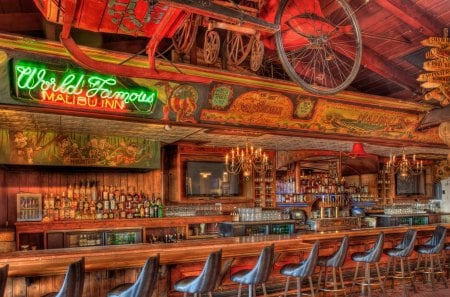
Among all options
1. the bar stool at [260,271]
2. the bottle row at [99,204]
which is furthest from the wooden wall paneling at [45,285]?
the bottle row at [99,204]

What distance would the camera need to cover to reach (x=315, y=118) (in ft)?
24.9

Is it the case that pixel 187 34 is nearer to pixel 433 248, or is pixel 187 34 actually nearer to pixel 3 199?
pixel 3 199

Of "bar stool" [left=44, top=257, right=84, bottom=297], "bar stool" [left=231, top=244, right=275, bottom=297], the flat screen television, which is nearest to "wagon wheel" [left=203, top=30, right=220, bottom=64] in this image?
"bar stool" [left=231, top=244, right=275, bottom=297]

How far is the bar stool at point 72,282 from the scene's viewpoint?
11.3 feet

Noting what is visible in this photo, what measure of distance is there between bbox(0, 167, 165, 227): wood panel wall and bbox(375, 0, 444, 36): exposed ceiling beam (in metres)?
5.32

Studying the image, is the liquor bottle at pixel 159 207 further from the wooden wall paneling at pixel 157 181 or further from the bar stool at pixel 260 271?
the bar stool at pixel 260 271

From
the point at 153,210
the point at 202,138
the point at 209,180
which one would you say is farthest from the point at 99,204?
the point at 209,180

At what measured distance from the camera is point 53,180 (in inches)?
308

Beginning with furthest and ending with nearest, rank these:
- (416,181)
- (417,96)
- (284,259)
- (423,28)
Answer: (416,181) < (417,96) < (423,28) < (284,259)

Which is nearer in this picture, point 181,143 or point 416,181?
point 181,143

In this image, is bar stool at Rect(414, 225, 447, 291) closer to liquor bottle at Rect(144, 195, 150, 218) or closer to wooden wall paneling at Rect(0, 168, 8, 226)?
liquor bottle at Rect(144, 195, 150, 218)

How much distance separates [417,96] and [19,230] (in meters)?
8.04

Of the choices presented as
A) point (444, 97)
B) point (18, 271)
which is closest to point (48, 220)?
point (18, 271)

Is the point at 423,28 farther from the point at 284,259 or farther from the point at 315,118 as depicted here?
the point at 284,259
